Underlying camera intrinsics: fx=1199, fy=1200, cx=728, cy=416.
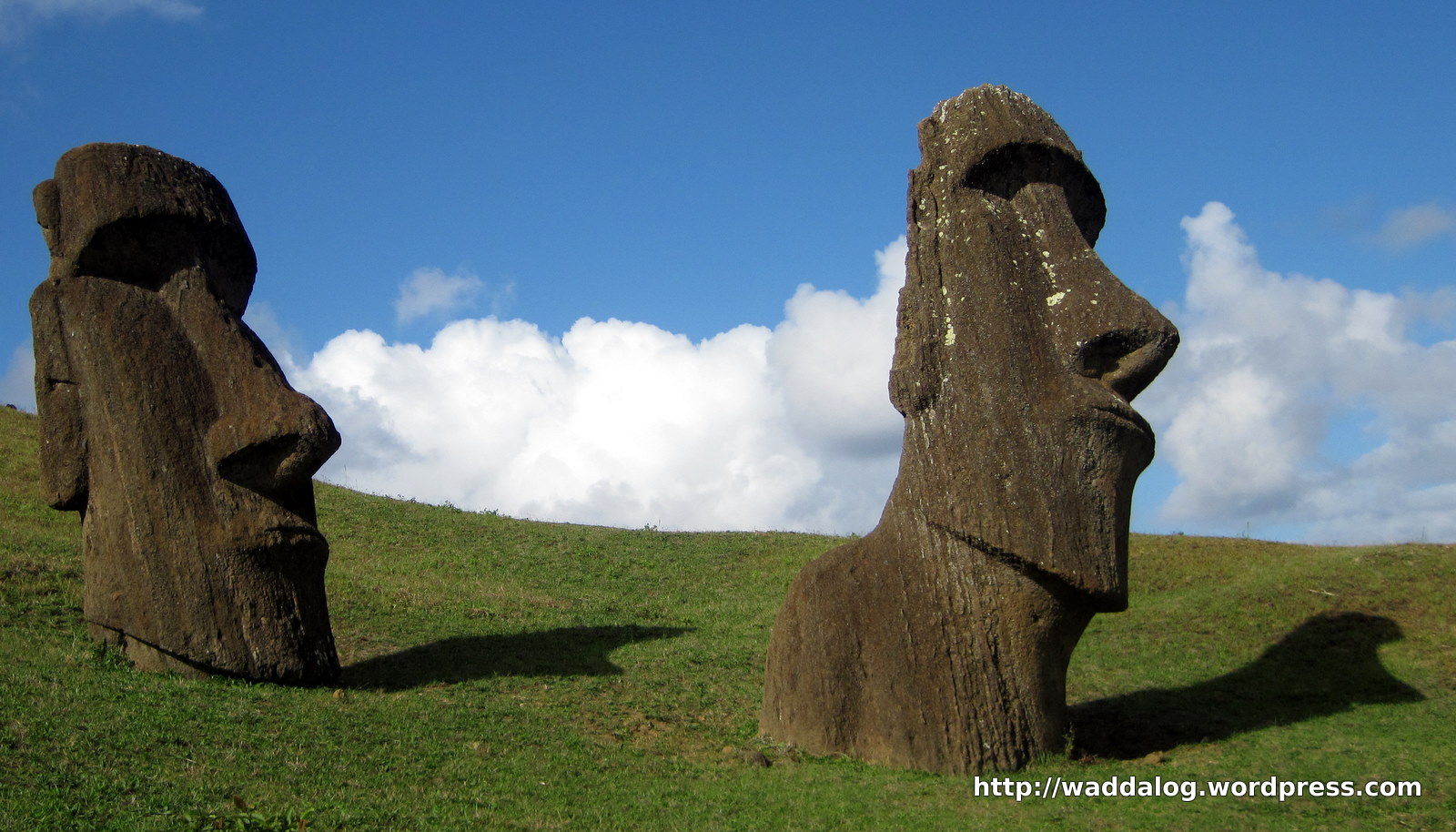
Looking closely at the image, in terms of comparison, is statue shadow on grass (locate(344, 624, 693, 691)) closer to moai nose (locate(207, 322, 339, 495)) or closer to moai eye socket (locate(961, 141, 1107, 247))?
moai nose (locate(207, 322, 339, 495))

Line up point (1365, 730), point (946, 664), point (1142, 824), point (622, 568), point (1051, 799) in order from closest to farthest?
point (1142, 824), point (1051, 799), point (946, 664), point (1365, 730), point (622, 568)

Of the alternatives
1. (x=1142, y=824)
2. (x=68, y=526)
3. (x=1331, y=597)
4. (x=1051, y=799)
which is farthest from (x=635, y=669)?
(x=68, y=526)

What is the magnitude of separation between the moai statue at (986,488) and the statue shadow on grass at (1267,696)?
5.16ft

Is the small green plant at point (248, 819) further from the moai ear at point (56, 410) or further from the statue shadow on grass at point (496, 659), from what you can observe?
the moai ear at point (56, 410)

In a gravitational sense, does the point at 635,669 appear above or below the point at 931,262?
below

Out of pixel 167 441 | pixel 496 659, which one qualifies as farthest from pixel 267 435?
pixel 496 659

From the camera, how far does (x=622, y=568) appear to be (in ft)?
73.9

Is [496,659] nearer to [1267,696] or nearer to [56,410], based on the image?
[56,410]

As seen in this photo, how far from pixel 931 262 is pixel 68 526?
16357 millimetres

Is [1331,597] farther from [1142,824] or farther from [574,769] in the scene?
[574,769]

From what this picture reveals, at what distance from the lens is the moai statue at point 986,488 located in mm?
9867

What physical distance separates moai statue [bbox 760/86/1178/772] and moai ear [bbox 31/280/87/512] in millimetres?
7202

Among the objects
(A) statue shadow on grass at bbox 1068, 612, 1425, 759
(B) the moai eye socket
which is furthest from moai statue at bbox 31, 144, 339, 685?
(A) statue shadow on grass at bbox 1068, 612, 1425, 759

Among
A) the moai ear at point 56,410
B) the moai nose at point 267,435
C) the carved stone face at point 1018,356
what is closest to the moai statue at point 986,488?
the carved stone face at point 1018,356
